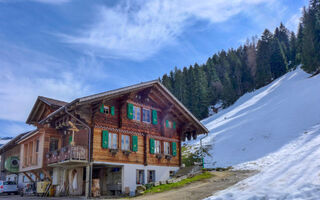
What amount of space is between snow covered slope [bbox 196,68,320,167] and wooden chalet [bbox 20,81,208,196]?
32.0 ft

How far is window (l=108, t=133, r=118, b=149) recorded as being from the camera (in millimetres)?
20969

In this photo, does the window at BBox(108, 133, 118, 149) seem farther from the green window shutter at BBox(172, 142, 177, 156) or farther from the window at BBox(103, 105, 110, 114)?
the green window shutter at BBox(172, 142, 177, 156)

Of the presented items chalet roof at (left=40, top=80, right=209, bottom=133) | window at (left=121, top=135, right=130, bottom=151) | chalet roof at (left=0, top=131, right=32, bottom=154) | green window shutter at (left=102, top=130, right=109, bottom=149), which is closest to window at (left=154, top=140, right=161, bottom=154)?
window at (left=121, top=135, right=130, bottom=151)

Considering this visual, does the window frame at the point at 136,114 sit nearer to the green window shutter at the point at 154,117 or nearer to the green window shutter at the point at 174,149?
the green window shutter at the point at 154,117

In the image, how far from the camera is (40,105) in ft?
85.4

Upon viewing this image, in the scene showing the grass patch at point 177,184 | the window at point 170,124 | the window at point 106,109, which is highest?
the window at point 106,109

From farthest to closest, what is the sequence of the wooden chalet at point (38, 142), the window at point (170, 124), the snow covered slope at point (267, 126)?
the snow covered slope at point (267, 126)
the window at point (170, 124)
the wooden chalet at point (38, 142)

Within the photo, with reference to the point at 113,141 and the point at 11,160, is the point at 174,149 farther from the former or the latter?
the point at 11,160

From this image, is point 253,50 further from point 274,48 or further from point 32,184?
point 32,184

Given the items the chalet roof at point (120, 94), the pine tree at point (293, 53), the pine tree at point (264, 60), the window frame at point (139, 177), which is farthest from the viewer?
the pine tree at point (293, 53)

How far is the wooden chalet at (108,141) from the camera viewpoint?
64.3ft

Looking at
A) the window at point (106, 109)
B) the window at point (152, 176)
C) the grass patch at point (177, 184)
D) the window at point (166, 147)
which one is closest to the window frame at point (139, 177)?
the window at point (152, 176)

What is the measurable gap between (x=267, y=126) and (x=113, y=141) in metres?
→ 27.4

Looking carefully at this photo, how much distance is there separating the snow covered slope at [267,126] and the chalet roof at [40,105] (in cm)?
1816
